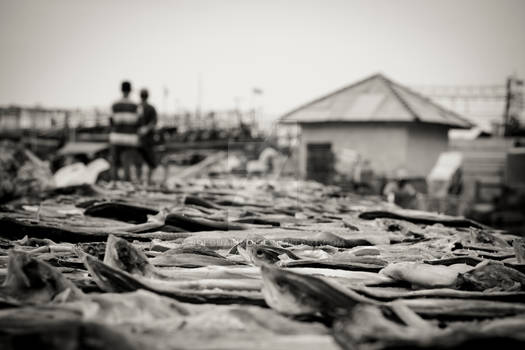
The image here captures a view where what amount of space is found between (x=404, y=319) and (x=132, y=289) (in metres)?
0.95

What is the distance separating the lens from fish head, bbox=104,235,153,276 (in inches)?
79.4

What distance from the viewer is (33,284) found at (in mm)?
1707

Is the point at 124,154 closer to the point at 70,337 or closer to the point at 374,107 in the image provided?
the point at 70,337

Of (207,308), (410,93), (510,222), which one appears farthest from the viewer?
(410,93)

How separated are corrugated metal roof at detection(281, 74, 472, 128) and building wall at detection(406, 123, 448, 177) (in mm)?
454

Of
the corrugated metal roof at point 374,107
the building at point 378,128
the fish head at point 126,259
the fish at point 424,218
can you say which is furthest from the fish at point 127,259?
the corrugated metal roof at point 374,107

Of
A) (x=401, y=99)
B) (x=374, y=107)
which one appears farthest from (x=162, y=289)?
(x=401, y=99)

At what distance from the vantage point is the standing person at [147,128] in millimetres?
9773

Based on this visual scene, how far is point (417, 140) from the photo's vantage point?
60.5ft

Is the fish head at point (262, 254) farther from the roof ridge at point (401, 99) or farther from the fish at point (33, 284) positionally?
the roof ridge at point (401, 99)

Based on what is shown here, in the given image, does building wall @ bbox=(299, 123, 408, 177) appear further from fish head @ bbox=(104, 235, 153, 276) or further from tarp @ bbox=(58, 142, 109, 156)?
fish head @ bbox=(104, 235, 153, 276)

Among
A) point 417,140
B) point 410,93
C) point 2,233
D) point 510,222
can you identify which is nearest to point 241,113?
point 410,93

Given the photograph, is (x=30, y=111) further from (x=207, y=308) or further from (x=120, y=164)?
(x=207, y=308)

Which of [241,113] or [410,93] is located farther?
[241,113]
